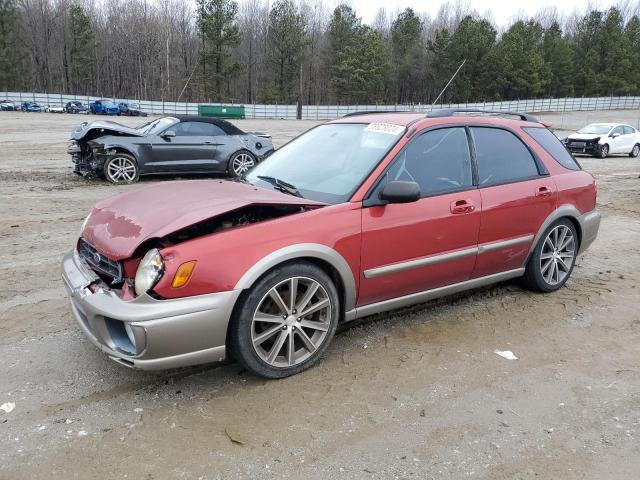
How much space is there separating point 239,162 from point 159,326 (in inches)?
377

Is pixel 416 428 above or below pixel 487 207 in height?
below

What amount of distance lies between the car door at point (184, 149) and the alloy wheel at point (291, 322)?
8736 millimetres

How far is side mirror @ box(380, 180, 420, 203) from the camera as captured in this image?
11.5 ft

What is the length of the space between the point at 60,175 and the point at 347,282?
1047cm

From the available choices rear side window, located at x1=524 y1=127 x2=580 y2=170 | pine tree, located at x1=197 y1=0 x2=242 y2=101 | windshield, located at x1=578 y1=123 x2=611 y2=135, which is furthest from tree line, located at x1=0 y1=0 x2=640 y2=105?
rear side window, located at x1=524 y1=127 x2=580 y2=170

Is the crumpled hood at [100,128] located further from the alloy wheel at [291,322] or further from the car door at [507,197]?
the alloy wheel at [291,322]

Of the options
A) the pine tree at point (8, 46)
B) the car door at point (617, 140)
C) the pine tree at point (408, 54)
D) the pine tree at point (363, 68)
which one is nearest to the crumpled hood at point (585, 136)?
the car door at point (617, 140)

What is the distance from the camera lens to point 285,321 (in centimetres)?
331

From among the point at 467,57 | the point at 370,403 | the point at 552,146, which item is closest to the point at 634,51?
the point at 467,57

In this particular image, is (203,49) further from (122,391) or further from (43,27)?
(122,391)

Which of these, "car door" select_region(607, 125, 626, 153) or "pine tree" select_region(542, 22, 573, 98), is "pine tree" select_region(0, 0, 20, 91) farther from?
"pine tree" select_region(542, 22, 573, 98)

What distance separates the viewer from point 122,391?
3.20 m

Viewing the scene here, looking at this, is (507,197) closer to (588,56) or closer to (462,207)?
(462,207)

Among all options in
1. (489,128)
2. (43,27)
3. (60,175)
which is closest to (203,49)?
(43,27)
